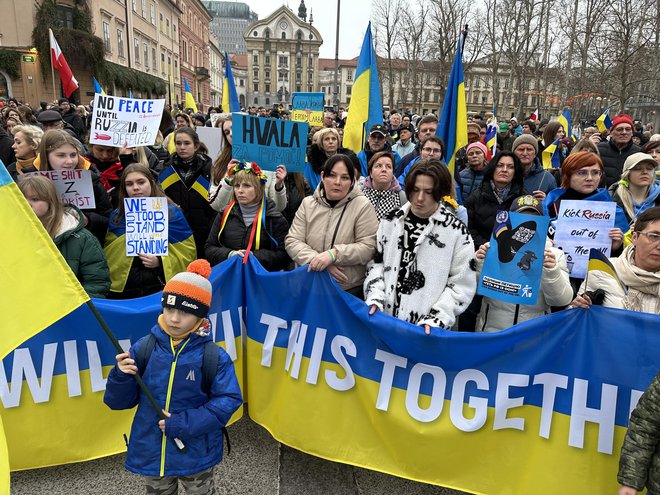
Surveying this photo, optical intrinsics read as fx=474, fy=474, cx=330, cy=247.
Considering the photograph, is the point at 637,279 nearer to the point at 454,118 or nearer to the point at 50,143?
the point at 454,118

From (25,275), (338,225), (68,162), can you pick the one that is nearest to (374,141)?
(338,225)

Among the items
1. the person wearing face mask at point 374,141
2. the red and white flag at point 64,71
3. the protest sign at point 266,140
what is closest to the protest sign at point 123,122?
the protest sign at point 266,140

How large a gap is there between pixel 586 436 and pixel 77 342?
290 centimetres

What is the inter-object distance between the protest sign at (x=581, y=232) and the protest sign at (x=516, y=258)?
2.31 feet

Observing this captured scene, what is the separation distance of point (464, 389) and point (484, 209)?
184 cm

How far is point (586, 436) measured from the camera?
8.01ft

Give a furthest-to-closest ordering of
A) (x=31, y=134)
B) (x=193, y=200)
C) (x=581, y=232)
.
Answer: (x=193, y=200), (x=31, y=134), (x=581, y=232)

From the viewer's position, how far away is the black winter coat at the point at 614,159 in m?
5.95

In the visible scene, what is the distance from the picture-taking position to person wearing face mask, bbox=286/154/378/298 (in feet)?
10.3

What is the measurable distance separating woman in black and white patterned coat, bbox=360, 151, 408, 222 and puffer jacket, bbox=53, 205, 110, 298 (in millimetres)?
2039

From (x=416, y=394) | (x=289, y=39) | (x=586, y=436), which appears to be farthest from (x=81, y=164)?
(x=289, y=39)

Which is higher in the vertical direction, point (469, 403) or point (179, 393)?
point (179, 393)

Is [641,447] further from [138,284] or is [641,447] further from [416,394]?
[138,284]

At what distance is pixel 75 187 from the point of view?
11.5 ft
